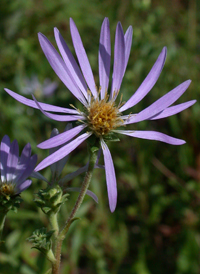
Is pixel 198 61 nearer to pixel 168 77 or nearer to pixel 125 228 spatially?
pixel 168 77

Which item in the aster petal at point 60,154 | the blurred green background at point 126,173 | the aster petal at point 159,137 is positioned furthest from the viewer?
the blurred green background at point 126,173

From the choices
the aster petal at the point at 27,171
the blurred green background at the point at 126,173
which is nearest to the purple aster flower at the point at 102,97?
the aster petal at the point at 27,171

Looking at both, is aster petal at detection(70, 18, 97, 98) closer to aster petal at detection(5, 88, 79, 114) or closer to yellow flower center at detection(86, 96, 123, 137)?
yellow flower center at detection(86, 96, 123, 137)

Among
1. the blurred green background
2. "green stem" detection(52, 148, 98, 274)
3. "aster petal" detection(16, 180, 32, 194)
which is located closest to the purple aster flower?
"green stem" detection(52, 148, 98, 274)

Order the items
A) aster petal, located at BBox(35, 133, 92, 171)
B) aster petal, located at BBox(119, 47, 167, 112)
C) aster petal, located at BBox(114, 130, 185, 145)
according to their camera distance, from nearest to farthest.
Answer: aster petal, located at BBox(35, 133, 92, 171) → aster petal, located at BBox(114, 130, 185, 145) → aster petal, located at BBox(119, 47, 167, 112)

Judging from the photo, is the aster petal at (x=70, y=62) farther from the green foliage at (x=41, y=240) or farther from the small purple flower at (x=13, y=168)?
the green foliage at (x=41, y=240)

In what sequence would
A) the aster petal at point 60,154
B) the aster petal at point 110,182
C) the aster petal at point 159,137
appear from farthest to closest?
the aster petal at point 159,137 < the aster petal at point 110,182 < the aster petal at point 60,154

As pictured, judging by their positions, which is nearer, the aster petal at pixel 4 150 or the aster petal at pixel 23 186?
the aster petal at pixel 23 186

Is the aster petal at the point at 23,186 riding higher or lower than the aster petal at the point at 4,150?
lower
